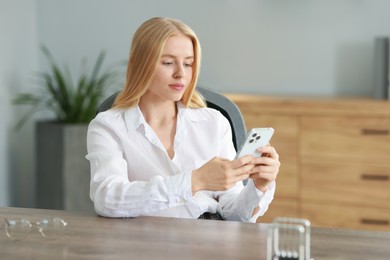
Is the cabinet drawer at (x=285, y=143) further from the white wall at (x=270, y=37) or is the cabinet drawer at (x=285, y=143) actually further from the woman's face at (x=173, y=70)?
the woman's face at (x=173, y=70)

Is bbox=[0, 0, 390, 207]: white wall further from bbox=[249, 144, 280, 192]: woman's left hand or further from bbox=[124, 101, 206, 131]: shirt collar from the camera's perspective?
bbox=[249, 144, 280, 192]: woman's left hand

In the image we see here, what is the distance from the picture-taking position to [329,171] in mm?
4578

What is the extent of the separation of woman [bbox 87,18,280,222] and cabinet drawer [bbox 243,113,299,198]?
1.84 m

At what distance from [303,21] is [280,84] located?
0.38 m

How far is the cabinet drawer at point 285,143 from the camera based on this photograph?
4621mm

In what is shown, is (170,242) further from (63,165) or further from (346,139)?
(63,165)

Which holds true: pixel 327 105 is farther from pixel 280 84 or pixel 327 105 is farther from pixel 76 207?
pixel 76 207

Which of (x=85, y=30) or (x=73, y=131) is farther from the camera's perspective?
(x=85, y=30)

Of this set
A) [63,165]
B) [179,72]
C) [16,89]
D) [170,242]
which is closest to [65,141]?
[63,165]

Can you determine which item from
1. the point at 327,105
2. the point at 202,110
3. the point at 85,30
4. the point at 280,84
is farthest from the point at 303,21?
the point at 202,110

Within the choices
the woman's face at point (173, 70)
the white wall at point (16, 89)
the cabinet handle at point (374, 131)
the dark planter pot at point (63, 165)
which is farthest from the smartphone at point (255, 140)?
the white wall at point (16, 89)

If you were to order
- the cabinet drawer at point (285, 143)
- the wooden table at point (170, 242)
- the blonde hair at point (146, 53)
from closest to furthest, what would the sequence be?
the wooden table at point (170, 242) < the blonde hair at point (146, 53) < the cabinet drawer at point (285, 143)

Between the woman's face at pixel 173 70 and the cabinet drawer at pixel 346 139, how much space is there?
2043 millimetres

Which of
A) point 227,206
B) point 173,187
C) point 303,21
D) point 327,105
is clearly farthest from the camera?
point 303,21
